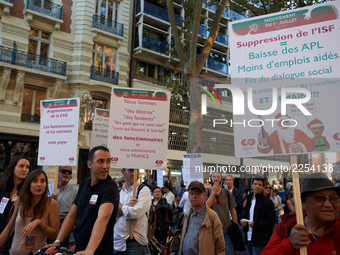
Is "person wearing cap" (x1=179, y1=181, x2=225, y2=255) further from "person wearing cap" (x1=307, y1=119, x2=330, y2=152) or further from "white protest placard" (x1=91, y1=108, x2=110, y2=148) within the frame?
"white protest placard" (x1=91, y1=108, x2=110, y2=148)

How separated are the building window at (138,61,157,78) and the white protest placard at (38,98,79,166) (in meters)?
17.3

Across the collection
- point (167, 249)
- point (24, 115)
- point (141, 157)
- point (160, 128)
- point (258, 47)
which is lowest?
point (167, 249)

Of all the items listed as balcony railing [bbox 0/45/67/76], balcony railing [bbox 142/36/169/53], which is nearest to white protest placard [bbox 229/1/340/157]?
balcony railing [bbox 0/45/67/76]

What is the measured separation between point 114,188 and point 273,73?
1.87 metres

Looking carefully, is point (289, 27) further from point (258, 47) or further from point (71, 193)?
point (71, 193)

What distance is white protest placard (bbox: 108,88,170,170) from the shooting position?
5.13 meters

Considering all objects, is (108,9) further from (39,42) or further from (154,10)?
(39,42)

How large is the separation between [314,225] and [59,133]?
15.8ft

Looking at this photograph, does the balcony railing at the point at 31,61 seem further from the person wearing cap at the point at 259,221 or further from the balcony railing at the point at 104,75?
the person wearing cap at the point at 259,221

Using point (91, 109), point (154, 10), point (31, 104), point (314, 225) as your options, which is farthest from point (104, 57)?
point (314, 225)

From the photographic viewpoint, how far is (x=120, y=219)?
15.2ft

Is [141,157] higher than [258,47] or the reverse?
the reverse

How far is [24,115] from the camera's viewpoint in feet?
58.6

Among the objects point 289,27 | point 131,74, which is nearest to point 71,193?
point 289,27
